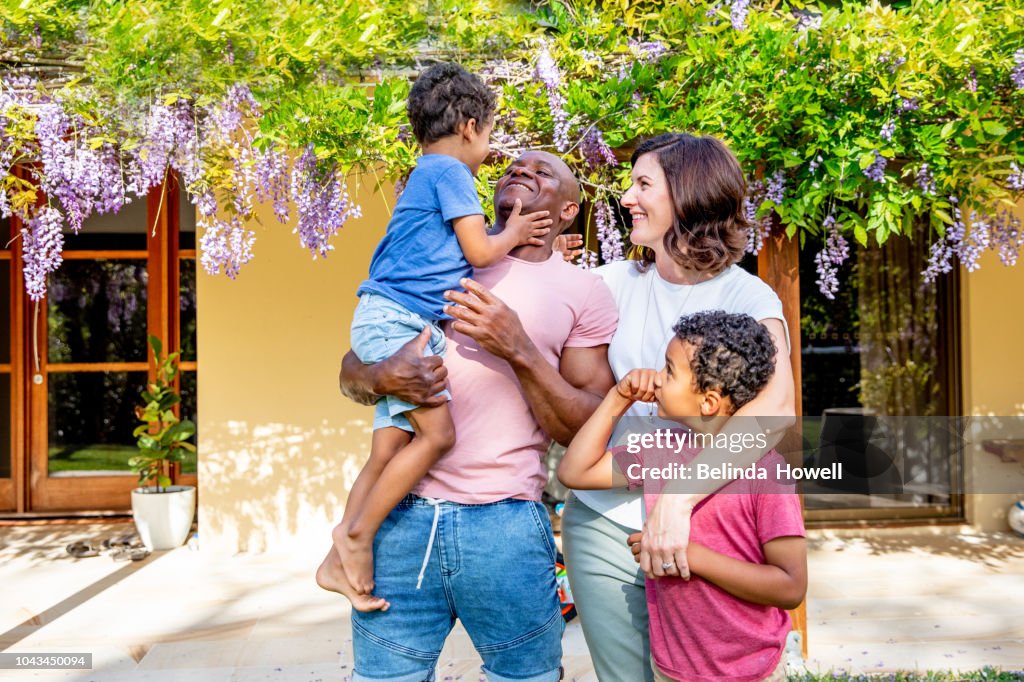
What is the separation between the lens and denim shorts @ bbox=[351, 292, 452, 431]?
1.53 meters

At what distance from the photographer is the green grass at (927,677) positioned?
2.92m

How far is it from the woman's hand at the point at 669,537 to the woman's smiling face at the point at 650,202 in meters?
0.47

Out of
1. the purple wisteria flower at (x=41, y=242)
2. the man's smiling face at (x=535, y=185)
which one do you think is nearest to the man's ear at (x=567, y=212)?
the man's smiling face at (x=535, y=185)

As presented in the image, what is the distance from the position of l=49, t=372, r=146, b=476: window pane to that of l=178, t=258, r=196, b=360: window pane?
0.45 m

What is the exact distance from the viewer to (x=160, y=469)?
5.10 m

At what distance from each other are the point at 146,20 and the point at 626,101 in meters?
1.66

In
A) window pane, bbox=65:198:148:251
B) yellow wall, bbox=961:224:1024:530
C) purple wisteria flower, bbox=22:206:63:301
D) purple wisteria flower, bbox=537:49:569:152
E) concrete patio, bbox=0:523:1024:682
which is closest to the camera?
purple wisteria flower, bbox=537:49:569:152

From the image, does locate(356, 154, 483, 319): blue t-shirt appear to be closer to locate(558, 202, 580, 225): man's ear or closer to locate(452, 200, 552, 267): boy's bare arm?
locate(452, 200, 552, 267): boy's bare arm

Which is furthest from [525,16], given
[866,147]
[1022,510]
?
[1022,510]

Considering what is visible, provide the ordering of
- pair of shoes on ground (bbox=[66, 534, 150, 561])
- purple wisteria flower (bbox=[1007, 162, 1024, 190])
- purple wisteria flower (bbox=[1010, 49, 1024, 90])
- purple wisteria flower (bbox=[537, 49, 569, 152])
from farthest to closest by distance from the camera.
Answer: pair of shoes on ground (bbox=[66, 534, 150, 561]) → purple wisteria flower (bbox=[537, 49, 569, 152]) → purple wisteria flower (bbox=[1007, 162, 1024, 190]) → purple wisteria flower (bbox=[1010, 49, 1024, 90])

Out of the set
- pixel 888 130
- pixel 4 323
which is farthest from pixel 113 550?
pixel 888 130

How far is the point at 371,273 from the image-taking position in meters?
1.70

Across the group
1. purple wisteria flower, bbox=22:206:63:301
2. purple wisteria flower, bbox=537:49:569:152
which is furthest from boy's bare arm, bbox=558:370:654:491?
purple wisteria flower, bbox=22:206:63:301

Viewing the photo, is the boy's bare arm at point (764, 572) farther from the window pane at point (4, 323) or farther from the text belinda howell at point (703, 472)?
the window pane at point (4, 323)
